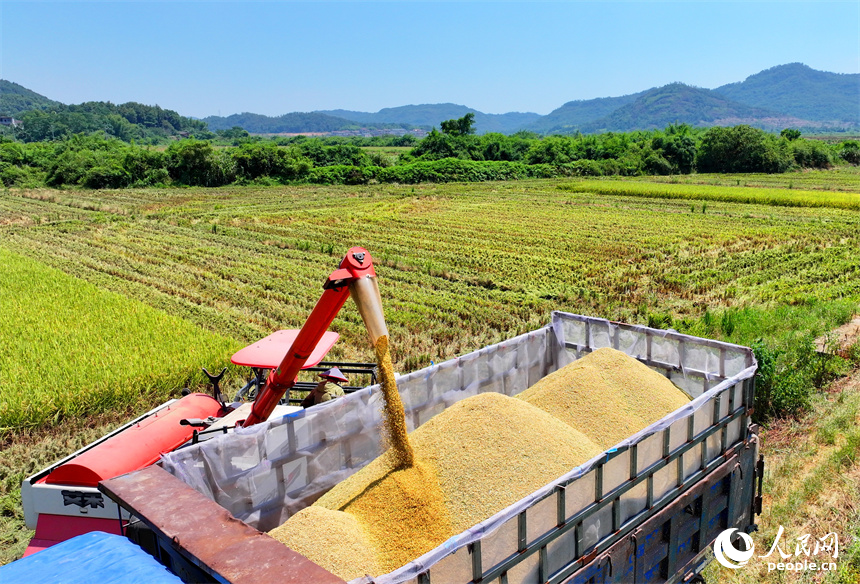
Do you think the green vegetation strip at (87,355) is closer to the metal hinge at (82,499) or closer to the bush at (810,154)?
the metal hinge at (82,499)

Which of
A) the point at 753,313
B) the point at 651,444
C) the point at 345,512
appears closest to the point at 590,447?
the point at 651,444

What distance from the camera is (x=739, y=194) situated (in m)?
42.5

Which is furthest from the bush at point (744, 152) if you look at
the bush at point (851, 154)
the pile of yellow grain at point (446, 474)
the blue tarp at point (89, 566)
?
the blue tarp at point (89, 566)

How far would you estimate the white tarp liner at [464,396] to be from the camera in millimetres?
3561

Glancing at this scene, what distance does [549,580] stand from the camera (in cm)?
373

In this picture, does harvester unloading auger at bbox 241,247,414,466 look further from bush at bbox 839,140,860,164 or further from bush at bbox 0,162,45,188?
bush at bbox 839,140,860,164

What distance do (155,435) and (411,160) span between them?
7236 centimetres

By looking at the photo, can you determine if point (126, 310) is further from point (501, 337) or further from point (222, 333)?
point (501, 337)

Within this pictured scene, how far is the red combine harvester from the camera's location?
14.4ft

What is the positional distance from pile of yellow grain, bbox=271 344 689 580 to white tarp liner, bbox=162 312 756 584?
0.42 metres

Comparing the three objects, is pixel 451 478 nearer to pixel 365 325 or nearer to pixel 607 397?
pixel 365 325
